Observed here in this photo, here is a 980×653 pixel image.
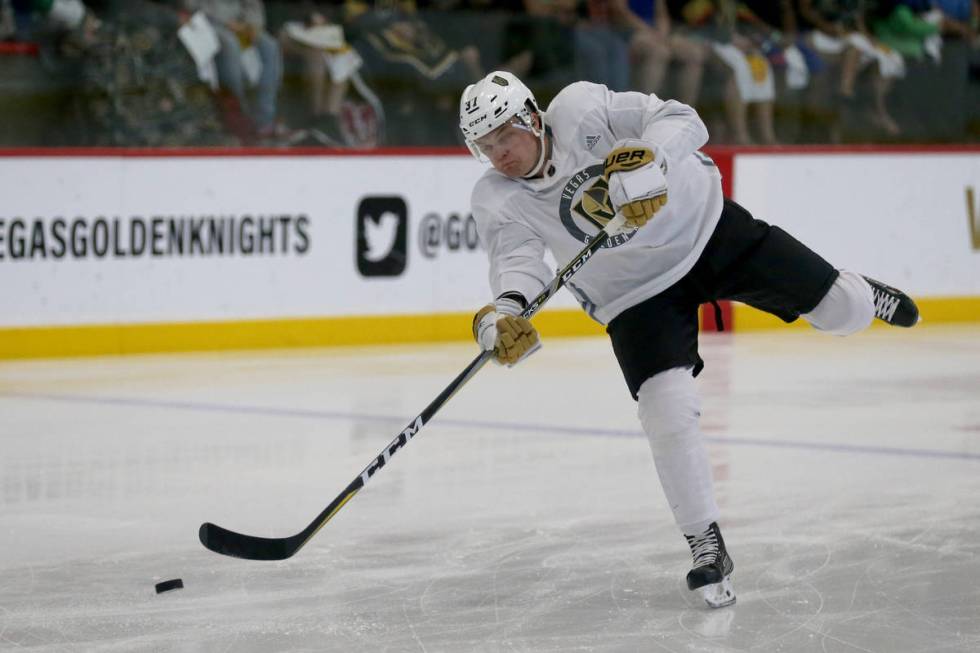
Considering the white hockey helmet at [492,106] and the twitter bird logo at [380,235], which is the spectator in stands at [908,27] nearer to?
the twitter bird logo at [380,235]

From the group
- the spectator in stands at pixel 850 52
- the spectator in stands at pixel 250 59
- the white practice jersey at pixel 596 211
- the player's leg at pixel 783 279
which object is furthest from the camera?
the spectator in stands at pixel 850 52

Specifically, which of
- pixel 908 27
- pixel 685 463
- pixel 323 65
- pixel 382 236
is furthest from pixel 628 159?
pixel 908 27

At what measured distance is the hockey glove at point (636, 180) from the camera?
3334 millimetres

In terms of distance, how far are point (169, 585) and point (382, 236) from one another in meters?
5.17

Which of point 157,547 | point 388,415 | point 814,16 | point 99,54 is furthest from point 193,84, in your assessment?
point 157,547

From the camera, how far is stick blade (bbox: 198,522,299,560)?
11.2 ft

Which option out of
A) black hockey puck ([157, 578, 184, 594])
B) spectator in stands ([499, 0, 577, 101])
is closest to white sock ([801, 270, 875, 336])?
black hockey puck ([157, 578, 184, 594])

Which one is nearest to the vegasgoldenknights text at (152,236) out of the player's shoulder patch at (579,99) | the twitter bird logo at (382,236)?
the twitter bird logo at (382,236)

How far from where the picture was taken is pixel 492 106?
3.37 m

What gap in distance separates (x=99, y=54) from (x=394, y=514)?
4.34m

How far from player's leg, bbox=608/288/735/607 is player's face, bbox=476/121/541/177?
15.7 inches

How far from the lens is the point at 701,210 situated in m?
3.65

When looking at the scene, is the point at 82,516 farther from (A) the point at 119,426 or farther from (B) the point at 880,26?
(B) the point at 880,26

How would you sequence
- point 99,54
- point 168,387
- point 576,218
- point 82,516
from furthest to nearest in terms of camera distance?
point 99,54, point 168,387, point 82,516, point 576,218
